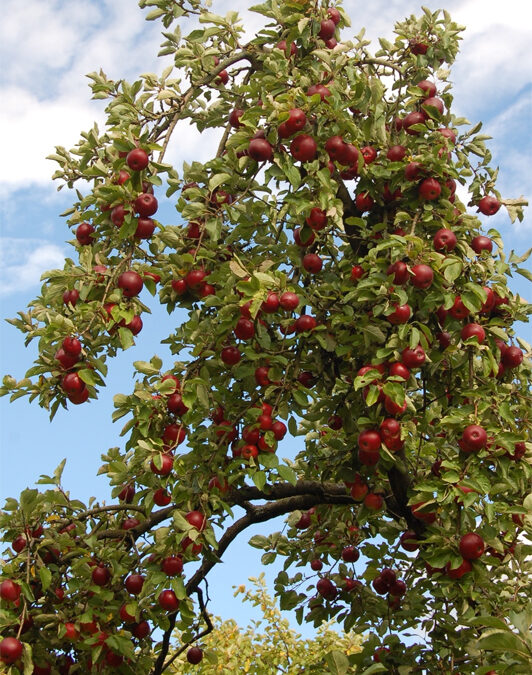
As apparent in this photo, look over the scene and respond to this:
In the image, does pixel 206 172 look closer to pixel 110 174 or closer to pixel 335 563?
pixel 110 174

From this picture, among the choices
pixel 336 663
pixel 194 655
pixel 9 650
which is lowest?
pixel 336 663

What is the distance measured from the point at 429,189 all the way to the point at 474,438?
157 cm

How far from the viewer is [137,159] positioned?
4.05 m

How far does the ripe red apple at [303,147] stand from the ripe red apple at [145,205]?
2.76 ft

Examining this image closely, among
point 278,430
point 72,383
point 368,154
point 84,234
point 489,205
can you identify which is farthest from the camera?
point 489,205

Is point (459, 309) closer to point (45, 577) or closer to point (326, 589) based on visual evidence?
point (326, 589)

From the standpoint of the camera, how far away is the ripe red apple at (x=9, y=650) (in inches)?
154

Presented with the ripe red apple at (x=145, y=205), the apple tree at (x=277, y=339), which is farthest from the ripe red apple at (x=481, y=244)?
the ripe red apple at (x=145, y=205)

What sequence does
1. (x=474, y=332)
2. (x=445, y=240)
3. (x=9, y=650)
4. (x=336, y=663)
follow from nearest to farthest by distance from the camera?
(x=336, y=663)
(x=9, y=650)
(x=474, y=332)
(x=445, y=240)

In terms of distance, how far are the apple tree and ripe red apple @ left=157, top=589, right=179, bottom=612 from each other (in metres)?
0.02

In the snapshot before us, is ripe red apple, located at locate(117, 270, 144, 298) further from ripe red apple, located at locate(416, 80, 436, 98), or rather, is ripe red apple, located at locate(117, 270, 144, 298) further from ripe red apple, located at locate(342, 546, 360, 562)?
ripe red apple, located at locate(342, 546, 360, 562)

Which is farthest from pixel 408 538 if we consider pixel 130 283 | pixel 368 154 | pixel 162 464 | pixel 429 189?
pixel 130 283

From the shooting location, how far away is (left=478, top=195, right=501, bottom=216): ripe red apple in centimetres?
522

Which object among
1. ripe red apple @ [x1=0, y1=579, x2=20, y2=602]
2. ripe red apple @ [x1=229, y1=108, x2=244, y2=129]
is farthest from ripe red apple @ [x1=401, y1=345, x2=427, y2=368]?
ripe red apple @ [x1=0, y1=579, x2=20, y2=602]
